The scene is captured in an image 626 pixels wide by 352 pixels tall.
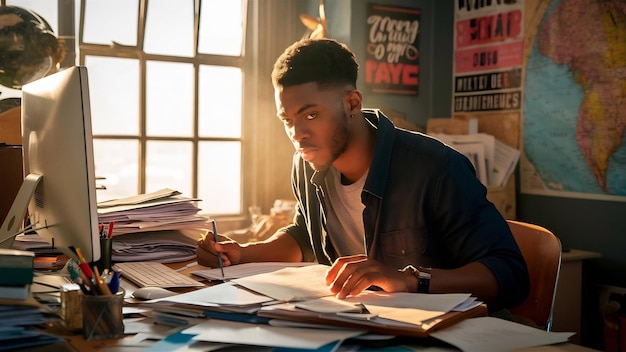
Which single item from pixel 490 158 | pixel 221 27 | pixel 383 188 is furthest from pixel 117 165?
pixel 383 188

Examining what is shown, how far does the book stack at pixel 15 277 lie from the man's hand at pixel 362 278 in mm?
460

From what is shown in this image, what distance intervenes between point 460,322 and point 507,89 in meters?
2.67

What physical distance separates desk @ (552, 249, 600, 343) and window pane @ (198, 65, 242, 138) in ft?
6.39

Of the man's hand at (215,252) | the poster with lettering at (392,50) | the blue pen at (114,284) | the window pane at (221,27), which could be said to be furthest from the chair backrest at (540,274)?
the window pane at (221,27)

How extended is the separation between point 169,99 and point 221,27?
0.51m

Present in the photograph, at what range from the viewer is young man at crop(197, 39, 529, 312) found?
157 cm

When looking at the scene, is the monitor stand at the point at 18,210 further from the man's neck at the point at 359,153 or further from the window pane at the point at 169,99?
the window pane at the point at 169,99

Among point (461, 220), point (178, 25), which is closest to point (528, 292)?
point (461, 220)

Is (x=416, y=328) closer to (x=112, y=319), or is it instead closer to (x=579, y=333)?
(x=112, y=319)

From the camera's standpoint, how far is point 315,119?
169 centimetres

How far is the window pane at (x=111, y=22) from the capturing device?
3678mm

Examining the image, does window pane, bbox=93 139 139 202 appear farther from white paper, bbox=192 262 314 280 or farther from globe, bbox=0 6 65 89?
white paper, bbox=192 262 314 280

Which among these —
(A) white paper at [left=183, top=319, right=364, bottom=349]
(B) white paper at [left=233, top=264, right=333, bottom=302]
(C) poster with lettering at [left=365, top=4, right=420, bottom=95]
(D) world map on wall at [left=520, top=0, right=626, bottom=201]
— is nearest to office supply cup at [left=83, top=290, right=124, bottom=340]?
(A) white paper at [left=183, top=319, right=364, bottom=349]

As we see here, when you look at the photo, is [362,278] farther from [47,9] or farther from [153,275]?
[47,9]
